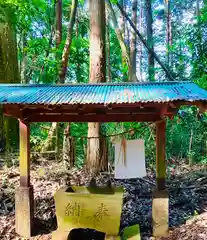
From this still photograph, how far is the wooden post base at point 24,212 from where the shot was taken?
4.80m

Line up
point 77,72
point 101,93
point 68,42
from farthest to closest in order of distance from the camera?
point 77,72 → point 68,42 → point 101,93

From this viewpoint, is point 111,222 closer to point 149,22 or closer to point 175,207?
point 175,207

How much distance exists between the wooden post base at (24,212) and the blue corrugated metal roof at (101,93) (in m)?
1.71

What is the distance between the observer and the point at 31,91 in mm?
4555

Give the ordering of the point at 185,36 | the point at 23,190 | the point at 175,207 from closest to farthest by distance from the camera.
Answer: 1. the point at 23,190
2. the point at 175,207
3. the point at 185,36

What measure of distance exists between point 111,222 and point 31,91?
253cm

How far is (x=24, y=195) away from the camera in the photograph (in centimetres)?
481

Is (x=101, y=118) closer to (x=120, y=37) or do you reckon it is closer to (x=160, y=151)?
(x=160, y=151)

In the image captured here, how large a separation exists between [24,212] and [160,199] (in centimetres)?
238

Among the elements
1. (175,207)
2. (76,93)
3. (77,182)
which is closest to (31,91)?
(76,93)

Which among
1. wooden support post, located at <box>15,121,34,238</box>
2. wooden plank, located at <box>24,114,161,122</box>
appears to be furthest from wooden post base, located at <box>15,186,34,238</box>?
wooden plank, located at <box>24,114,161,122</box>

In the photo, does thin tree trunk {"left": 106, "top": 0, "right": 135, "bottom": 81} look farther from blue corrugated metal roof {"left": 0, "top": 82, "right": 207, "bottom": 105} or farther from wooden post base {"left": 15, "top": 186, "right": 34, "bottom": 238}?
wooden post base {"left": 15, "top": 186, "right": 34, "bottom": 238}

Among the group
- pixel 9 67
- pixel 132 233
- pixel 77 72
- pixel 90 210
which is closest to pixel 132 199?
pixel 132 233

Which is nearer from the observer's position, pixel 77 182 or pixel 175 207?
pixel 175 207
